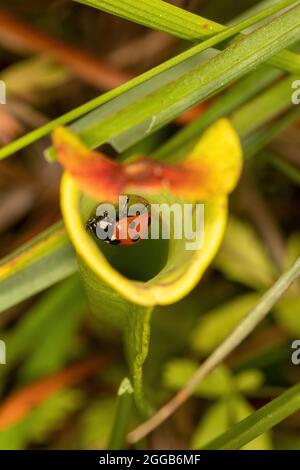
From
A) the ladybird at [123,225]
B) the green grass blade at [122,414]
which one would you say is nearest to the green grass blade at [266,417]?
the green grass blade at [122,414]

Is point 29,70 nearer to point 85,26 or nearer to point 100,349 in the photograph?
point 85,26

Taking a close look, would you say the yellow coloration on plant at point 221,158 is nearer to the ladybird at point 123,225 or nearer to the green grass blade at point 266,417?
the ladybird at point 123,225

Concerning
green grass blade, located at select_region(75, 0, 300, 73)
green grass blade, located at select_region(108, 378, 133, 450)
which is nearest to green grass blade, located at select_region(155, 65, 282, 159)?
green grass blade, located at select_region(75, 0, 300, 73)

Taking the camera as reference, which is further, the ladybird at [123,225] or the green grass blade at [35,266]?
the green grass blade at [35,266]

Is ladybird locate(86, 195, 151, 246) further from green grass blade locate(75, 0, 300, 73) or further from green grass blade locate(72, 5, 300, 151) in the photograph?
green grass blade locate(75, 0, 300, 73)
